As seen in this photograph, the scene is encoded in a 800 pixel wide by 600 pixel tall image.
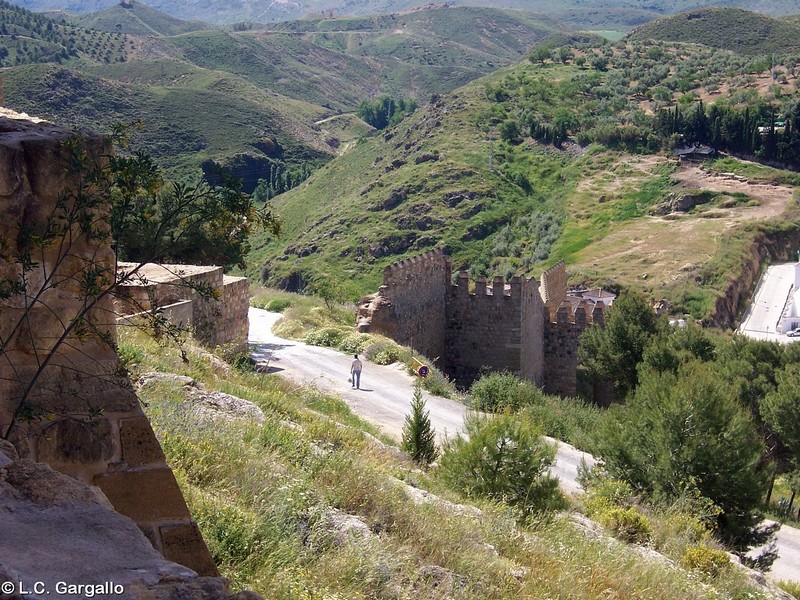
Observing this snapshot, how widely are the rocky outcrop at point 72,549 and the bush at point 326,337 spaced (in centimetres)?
1560

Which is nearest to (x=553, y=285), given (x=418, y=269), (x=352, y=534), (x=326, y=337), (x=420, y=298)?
(x=420, y=298)

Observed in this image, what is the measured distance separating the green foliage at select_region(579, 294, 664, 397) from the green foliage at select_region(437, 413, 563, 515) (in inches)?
474

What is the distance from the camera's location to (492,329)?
20.7 m

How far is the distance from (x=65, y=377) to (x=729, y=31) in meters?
114

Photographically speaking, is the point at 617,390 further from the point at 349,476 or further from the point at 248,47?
the point at 248,47

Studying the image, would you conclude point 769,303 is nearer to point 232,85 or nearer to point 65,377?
point 65,377

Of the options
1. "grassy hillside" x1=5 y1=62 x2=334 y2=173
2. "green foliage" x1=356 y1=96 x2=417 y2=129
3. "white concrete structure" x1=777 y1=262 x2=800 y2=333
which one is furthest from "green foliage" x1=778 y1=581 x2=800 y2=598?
"green foliage" x1=356 y1=96 x2=417 y2=129

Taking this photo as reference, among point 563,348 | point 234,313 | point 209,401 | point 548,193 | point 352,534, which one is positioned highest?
point 548,193

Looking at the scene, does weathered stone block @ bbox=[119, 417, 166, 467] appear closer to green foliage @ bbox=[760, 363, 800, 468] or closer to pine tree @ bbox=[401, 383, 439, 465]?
pine tree @ bbox=[401, 383, 439, 465]

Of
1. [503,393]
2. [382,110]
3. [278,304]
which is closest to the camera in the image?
[503,393]

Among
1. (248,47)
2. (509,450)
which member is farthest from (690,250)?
(248,47)

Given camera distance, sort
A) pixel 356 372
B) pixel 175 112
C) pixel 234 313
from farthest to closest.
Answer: pixel 175 112
pixel 356 372
pixel 234 313

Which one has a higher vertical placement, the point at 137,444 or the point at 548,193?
the point at 548,193

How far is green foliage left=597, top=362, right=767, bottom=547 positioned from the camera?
36.6ft
